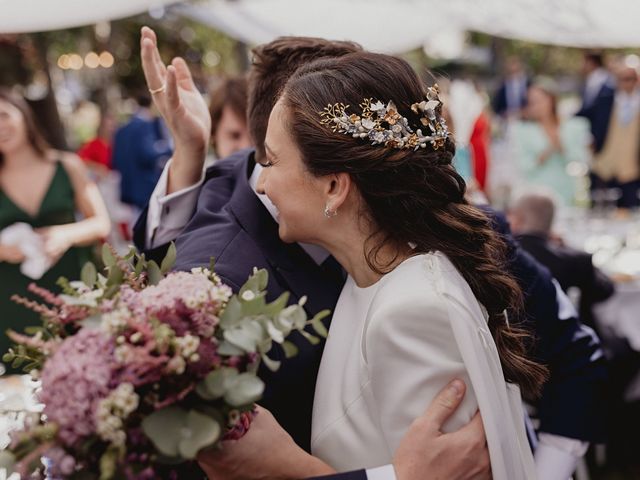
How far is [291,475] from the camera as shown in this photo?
1504 mm

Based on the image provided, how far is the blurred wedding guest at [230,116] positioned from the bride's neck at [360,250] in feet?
6.85

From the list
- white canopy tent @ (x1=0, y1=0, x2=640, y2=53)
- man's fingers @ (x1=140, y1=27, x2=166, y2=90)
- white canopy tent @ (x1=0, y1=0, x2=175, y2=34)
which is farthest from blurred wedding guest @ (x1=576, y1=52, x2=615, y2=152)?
man's fingers @ (x1=140, y1=27, x2=166, y2=90)

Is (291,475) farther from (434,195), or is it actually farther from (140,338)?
(434,195)

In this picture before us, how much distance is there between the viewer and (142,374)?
1203mm

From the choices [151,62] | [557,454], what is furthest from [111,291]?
[557,454]

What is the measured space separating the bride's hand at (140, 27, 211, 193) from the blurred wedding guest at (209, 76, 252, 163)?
4.76 feet

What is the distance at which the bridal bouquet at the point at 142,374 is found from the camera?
1163 millimetres

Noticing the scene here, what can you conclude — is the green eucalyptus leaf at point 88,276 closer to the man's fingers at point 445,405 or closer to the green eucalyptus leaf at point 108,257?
the green eucalyptus leaf at point 108,257

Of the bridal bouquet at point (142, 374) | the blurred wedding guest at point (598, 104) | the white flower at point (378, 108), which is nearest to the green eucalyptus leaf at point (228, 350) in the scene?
the bridal bouquet at point (142, 374)

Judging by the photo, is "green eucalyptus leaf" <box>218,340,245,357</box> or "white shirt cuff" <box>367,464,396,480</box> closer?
"green eucalyptus leaf" <box>218,340,245,357</box>

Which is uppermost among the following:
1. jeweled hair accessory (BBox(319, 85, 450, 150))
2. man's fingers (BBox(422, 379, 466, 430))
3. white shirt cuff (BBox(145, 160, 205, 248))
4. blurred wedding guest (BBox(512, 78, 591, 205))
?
jeweled hair accessory (BBox(319, 85, 450, 150))

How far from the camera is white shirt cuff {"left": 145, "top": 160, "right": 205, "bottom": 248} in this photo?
7.48 feet

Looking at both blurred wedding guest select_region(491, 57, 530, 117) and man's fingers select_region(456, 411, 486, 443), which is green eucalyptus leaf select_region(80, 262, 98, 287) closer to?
man's fingers select_region(456, 411, 486, 443)

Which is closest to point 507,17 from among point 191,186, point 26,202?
point 26,202
